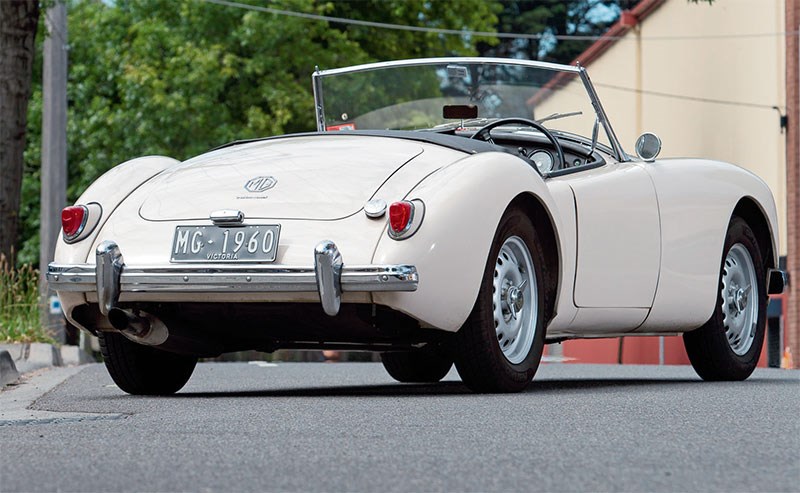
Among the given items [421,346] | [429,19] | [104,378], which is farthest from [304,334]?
[429,19]

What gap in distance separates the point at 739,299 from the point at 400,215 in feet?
9.92

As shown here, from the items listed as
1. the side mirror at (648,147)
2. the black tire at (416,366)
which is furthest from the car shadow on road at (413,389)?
the side mirror at (648,147)

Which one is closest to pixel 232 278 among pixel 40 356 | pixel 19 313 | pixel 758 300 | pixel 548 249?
pixel 548 249

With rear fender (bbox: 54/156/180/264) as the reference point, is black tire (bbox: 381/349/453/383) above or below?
below

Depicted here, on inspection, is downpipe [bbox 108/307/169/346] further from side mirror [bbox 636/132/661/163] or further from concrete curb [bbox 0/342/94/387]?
concrete curb [bbox 0/342/94/387]

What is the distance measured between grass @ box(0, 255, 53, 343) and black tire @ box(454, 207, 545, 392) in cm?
720

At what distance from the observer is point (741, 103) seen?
30266mm

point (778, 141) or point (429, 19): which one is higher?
point (429, 19)

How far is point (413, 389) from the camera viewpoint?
26.5 ft

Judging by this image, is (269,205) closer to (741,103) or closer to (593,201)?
(593,201)

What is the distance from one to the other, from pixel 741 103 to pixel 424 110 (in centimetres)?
2253

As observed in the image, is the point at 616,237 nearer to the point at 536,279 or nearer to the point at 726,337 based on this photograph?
the point at 536,279

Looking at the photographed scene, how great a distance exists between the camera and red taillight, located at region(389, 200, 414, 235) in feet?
20.7

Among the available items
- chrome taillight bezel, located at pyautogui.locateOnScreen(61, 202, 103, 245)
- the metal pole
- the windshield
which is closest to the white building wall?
the metal pole
